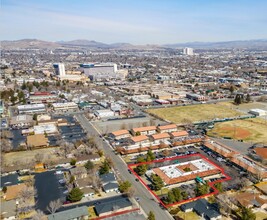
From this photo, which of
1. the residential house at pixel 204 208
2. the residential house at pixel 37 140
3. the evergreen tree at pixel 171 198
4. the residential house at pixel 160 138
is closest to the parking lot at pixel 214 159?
the residential house at pixel 160 138

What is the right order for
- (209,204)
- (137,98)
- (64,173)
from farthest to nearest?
1. (137,98)
2. (64,173)
3. (209,204)

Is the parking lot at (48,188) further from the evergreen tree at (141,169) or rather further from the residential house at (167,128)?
the residential house at (167,128)

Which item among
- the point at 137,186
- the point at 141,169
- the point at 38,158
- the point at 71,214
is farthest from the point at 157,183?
the point at 38,158

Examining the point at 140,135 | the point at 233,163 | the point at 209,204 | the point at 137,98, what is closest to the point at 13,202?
the point at 209,204

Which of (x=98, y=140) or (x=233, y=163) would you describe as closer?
(x=233, y=163)

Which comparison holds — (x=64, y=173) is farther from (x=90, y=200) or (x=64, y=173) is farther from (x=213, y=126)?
(x=213, y=126)

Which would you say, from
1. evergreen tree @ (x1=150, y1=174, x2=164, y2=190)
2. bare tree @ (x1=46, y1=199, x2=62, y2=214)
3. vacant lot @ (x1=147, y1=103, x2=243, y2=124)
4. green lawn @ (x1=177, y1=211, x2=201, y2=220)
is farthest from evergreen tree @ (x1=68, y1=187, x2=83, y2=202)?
vacant lot @ (x1=147, y1=103, x2=243, y2=124)
